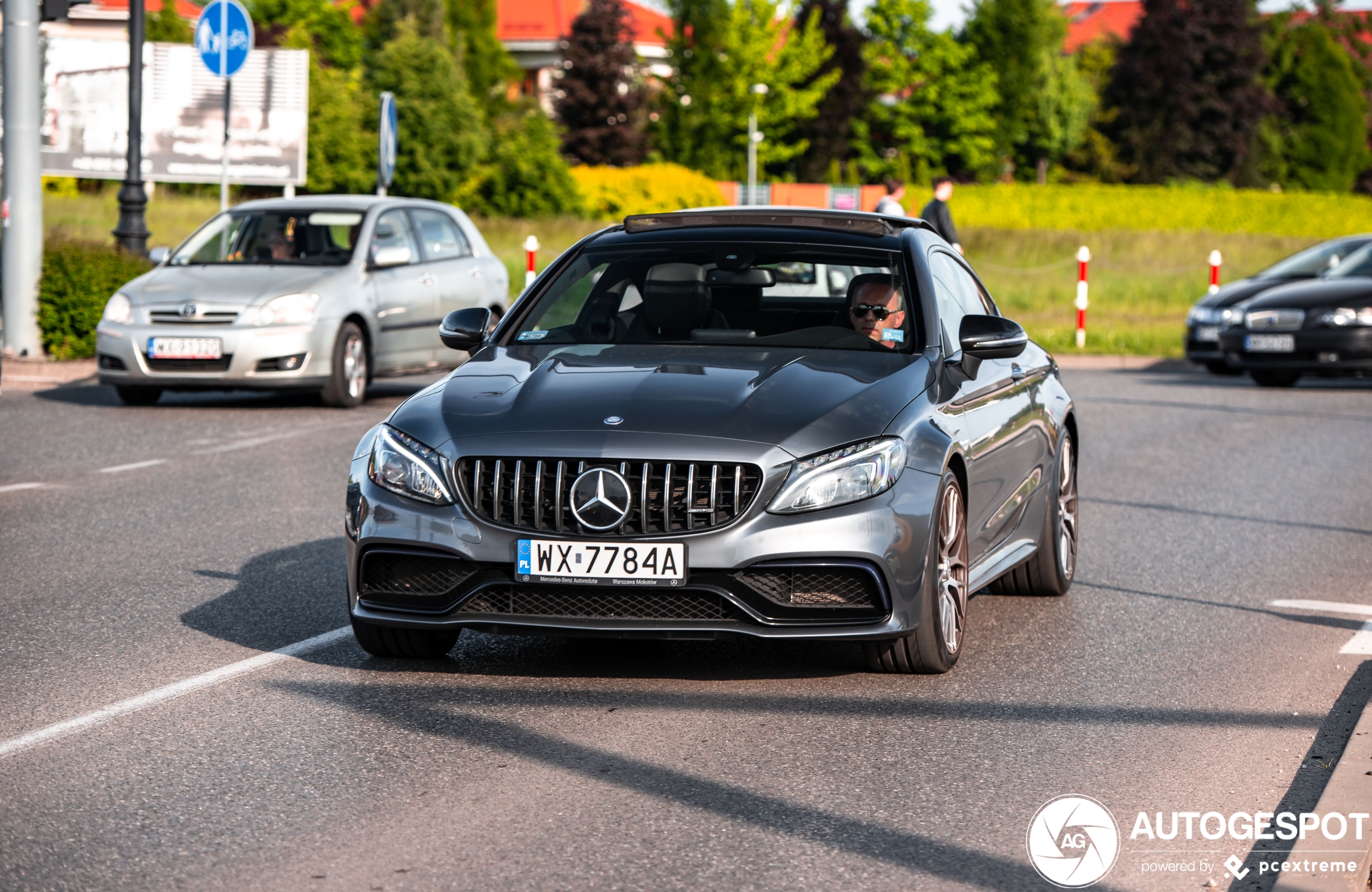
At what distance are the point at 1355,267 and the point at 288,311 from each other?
475 inches

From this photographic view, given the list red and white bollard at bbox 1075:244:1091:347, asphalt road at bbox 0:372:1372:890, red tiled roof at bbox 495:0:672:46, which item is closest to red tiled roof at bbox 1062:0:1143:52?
red tiled roof at bbox 495:0:672:46

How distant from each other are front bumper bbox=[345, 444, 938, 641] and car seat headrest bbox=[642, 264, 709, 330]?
4.52 ft

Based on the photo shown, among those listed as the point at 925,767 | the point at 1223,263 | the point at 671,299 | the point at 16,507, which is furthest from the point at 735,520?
the point at 1223,263

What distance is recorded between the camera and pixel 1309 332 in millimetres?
20406

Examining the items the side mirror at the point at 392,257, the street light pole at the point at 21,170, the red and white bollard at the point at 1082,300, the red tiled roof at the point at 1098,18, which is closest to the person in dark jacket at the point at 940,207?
the red and white bollard at the point at 1082,300

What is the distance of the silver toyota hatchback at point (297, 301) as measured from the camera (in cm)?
1523

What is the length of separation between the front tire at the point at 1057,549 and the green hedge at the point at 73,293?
39.4 ft

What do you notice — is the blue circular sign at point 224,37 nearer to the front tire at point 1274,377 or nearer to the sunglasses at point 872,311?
the front tire at point 1274,377

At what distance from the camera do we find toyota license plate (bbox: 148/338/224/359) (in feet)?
49.6

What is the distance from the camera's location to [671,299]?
A: 7270 millimetres

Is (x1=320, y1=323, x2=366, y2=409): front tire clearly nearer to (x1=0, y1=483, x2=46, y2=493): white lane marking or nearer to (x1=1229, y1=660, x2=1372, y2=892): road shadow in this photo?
(x1=0, y1=483, x2=46, y2=493): white lane marking

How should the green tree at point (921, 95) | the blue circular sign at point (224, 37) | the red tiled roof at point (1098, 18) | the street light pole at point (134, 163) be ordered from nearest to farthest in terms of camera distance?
the blue circular sign at point (224, 37) < the street light pole at point (134, 163) < the green tree at point (921, 95) < the red tiled roof at point (1098, 18)

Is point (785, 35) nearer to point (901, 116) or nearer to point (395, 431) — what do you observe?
point (901, 116)

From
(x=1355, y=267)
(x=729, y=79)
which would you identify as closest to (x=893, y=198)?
(x=1355, y=267)
